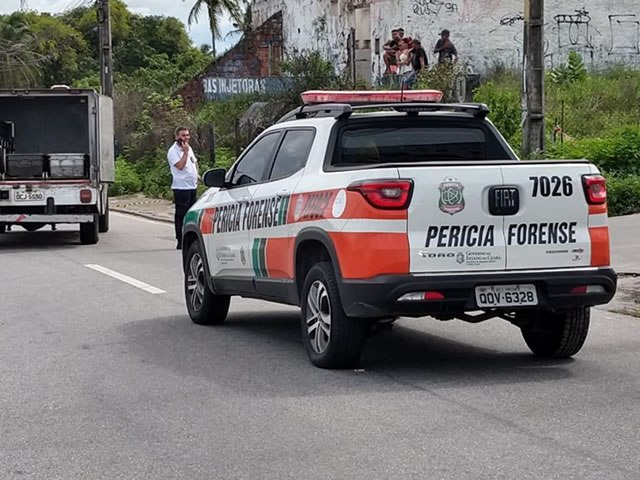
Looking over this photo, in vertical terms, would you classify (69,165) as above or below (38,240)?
above

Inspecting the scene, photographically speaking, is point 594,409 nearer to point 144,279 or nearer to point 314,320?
point 314,320

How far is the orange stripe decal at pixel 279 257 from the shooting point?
9.41m

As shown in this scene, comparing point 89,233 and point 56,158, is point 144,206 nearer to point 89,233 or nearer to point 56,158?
point 56,158

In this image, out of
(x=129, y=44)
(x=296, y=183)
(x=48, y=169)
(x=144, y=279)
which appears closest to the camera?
(x=296, y=183)

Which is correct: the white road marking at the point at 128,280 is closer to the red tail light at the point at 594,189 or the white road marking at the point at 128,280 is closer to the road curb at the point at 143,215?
the red tail light at the point at 594,189

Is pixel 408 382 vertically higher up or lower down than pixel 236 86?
lower down

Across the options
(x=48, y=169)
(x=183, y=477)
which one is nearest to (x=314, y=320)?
(x=183, y=477)

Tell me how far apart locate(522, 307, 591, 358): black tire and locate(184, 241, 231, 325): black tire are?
307 centimetres

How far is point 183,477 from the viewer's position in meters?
6.20

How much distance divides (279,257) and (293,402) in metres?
1.95

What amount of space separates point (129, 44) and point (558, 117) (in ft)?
188

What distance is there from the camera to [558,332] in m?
9.22

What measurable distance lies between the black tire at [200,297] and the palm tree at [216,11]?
200 feet

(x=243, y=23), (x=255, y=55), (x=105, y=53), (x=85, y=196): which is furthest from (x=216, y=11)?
(x=85, y=196)
